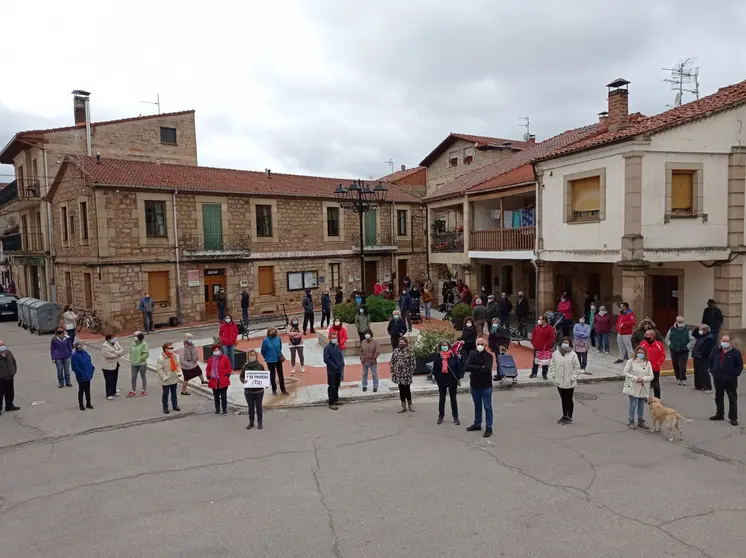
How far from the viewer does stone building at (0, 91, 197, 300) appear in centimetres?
2748

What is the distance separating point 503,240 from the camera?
20.5 m

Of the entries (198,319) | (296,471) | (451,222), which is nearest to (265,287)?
(198,319)

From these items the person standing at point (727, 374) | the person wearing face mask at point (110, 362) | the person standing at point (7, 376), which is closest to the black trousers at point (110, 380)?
the person wearing face mask at point (110, 362)

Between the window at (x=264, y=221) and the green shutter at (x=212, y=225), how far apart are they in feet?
6.35

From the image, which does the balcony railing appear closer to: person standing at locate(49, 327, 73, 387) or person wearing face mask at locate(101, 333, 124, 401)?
person wearing face mask at locate(101, 333, 124, 401)

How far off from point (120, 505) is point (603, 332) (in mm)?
13218

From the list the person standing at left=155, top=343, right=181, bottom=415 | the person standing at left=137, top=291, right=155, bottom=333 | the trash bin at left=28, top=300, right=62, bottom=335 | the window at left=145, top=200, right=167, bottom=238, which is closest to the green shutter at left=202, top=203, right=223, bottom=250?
the window at left=145, top=200, right=167, bottom=238

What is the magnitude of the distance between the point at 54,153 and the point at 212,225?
10087 millimetres

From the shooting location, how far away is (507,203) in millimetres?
22578

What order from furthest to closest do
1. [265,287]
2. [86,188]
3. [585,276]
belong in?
1. [265,287]
2. [86,188]
3. [585,276]

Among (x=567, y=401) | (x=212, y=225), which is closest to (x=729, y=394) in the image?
(x=567, y=401)

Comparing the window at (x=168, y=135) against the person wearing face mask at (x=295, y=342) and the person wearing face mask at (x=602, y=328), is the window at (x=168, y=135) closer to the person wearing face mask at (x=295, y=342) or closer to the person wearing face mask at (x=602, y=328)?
the person wearing face mask at (x=295, y=342)

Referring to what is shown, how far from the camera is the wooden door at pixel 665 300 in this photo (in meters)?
17.5

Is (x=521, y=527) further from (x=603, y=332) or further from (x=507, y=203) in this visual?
(x=507, y=203)
